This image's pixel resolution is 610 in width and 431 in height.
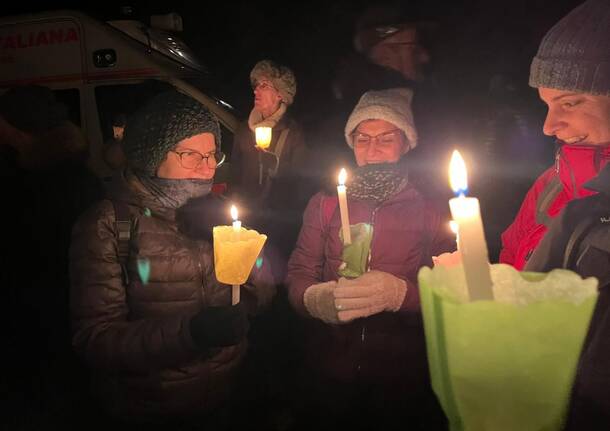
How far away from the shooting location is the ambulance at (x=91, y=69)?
6.53 m

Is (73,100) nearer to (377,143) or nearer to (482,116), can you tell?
(377,143)

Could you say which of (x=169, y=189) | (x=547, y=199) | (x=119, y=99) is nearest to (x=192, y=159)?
(x=169, y=189)

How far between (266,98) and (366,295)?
3.02 metres

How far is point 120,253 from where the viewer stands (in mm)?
2014

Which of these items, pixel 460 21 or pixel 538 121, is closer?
pixel 538 121

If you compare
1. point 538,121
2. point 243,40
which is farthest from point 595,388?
point 243,40

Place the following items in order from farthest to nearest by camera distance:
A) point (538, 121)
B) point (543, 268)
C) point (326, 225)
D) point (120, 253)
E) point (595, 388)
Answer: point (538, 121) < point (326, 225) < point (120, 253) < point (543, 268) < point (595, 388)

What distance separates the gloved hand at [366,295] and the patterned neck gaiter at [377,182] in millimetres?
470

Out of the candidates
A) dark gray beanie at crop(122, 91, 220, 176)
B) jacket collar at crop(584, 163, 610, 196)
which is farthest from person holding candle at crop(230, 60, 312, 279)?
jacket collar at crop(584, 163, 610, 196)

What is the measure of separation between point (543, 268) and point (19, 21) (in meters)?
7.91

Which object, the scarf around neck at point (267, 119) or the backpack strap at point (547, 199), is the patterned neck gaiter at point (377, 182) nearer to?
the backpack strap at point (547, 199)

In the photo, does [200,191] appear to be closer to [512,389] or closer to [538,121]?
[512,389]

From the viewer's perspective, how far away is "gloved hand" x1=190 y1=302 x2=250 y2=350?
5.76ft

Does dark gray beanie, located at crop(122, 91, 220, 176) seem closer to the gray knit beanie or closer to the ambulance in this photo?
the gray knit beanie
